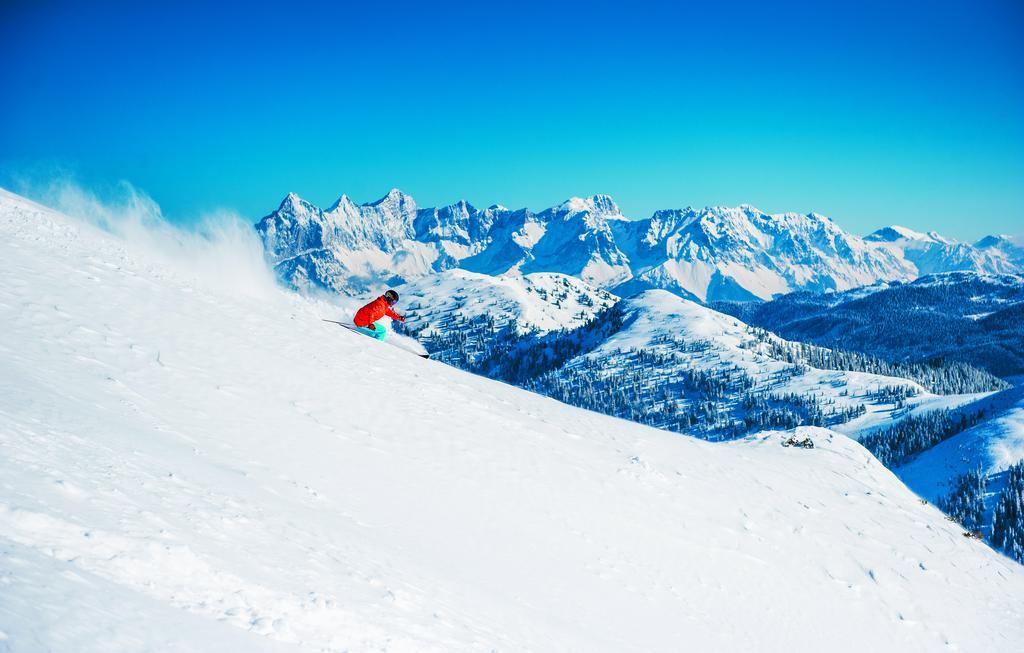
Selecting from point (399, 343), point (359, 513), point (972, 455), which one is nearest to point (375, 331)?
point (399, 343)

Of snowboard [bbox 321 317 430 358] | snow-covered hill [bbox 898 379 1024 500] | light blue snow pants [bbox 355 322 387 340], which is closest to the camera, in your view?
snowboard [bbox 321 317 430 358]

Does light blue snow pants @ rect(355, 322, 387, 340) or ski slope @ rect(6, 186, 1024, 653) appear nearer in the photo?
ski slope @ rect(6, 186, 1024, 653)

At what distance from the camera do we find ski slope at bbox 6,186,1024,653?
727cm

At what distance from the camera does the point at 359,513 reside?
11.7m

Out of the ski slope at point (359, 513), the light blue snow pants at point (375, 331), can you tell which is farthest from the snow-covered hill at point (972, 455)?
the light blue snow pants at point (375, 331)

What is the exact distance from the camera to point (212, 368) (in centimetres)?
1549

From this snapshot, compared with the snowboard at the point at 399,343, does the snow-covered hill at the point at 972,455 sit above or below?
above

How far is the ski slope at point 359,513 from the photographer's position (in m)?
7.27

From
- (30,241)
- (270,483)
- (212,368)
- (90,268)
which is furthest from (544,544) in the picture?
(30,241)

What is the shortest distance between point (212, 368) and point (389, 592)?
9.38 metres

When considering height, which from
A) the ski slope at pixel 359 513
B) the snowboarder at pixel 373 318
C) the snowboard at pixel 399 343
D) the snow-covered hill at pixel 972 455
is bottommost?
the ski slope at pixel 359 513

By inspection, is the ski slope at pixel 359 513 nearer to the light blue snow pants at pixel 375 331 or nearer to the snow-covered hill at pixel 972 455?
the light blue snow pants at pixel 375 331

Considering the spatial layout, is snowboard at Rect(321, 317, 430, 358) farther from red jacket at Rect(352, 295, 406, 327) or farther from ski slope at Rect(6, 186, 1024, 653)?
ski slope at Rect(6, 186, 1024, 653)

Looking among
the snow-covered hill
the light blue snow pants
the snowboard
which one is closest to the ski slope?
the snowboard
